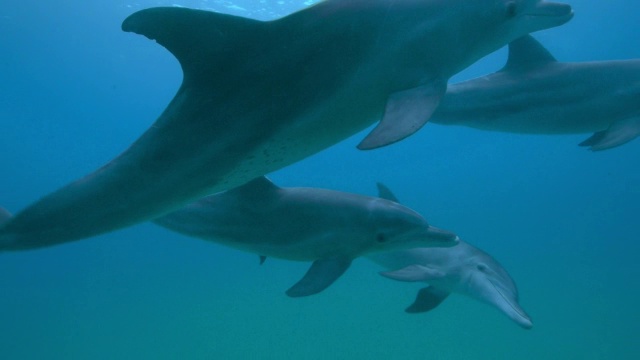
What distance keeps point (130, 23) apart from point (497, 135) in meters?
42.6

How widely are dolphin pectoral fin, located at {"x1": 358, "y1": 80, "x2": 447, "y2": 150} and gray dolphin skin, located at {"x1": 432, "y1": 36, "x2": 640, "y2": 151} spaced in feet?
7.41

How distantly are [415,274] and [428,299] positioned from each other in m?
1.33

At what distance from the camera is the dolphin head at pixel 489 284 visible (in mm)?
→ 6898

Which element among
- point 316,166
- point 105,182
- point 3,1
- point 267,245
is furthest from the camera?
point 316,166

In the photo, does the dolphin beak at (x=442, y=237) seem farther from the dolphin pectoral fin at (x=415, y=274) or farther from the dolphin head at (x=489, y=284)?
the dolphin head at (x=489, y=284)

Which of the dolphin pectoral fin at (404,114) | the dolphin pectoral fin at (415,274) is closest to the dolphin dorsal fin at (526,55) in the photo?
the dolphin pectoral fin at (415,274)

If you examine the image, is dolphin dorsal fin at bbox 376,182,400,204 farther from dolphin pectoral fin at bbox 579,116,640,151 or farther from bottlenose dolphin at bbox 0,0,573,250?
bottlenose dolphin at bbox 0,0,573,250

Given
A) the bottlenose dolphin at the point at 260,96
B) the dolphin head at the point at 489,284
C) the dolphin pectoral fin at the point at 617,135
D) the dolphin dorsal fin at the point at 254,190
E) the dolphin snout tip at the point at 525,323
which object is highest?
the bottlenose dolphin at the point at 260,96

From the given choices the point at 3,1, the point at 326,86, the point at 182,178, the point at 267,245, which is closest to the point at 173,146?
the point at 182,178

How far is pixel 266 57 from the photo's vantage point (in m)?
3.44

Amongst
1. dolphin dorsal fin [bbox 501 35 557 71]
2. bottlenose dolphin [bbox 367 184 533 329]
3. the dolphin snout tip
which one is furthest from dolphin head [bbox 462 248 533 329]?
dolphin dorsal fin [bbox 501 35 557 71]

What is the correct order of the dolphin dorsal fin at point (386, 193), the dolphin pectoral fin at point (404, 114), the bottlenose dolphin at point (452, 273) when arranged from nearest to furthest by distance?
the dolphin pectoral fin at point (404, 114), the bottlenose dolphin at point (452, 273), the dolphin dorsal fin at point (386, 193)

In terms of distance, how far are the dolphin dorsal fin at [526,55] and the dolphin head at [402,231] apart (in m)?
2.10

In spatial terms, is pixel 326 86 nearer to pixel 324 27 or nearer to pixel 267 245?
pixel 324 27
